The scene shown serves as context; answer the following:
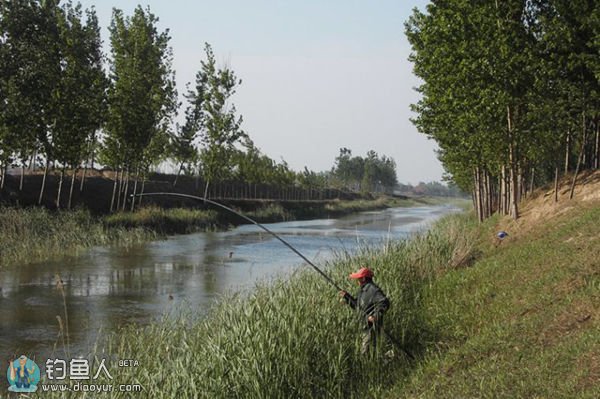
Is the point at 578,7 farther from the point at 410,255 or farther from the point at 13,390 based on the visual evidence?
the point at 13,390

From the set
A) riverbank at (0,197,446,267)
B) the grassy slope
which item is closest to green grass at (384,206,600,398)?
the grassy slope

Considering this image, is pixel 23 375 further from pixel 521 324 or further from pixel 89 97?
pixel 89 97

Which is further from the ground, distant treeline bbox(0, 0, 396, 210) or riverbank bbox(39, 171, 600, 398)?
distant treeline bbox(0, 0, 396, 210)

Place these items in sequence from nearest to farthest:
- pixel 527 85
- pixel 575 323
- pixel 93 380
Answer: pixel 93 380 < pixel 575 323 < pixel 527 85

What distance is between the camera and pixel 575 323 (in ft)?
31.6

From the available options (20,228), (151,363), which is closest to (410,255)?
(151,363)

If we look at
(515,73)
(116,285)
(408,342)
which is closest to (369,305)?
(408,342)

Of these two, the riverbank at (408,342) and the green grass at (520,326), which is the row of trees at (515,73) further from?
the riverbank at (408,342)

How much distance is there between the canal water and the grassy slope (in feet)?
9.69

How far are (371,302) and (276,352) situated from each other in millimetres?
2014

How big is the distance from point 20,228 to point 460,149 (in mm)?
20391

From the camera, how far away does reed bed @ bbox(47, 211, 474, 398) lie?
316 inches

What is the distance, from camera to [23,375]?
9602 millimetres

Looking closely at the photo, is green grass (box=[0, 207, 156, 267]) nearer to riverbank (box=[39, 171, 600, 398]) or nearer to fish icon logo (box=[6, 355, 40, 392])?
fish icon logo (box=[6, 355, 40, 392])
